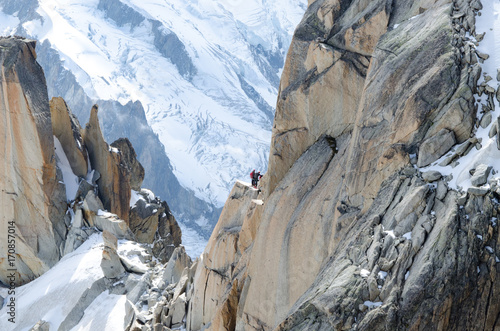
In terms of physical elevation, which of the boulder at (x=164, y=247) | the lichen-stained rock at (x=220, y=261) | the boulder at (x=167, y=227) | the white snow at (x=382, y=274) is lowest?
the boulder at (x=164, y=247)

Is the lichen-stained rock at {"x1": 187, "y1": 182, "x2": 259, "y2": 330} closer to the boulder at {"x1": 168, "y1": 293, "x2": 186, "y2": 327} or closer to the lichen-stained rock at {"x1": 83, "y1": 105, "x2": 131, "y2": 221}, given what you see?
the boulder at {"x1": 168, "y1": 293, "x2": 186, "y2": 327}

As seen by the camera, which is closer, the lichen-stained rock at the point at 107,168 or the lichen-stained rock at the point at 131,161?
the lichen-stained rock at the point at 107,168

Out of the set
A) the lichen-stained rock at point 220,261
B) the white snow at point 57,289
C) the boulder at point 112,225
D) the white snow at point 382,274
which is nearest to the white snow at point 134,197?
the boulder at point 112,225

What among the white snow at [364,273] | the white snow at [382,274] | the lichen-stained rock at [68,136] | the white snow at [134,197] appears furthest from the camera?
the white snow at [134,197]

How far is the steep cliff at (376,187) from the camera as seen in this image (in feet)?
39.1

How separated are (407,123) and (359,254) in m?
3.72

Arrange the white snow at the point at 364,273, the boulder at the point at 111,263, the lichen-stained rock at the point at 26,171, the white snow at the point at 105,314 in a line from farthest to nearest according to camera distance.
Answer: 1. the lichen-stained rock at the point at 26,171
2. the boulder at the point at 111,263
3. the white snow at the point at 105,314
4. the white snow at the point at 364,273

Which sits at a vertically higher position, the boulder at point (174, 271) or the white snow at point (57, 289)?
the boulder at point (174, 271)

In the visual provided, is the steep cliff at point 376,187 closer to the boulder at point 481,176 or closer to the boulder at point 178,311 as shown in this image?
the boulder at point 481,176

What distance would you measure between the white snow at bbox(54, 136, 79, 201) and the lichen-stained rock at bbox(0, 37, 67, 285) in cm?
160

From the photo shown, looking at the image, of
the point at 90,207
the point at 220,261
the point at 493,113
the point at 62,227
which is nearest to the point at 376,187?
the point at 493,113

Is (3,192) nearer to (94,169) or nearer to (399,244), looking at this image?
(94,169)

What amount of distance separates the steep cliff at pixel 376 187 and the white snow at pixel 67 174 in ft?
95.3

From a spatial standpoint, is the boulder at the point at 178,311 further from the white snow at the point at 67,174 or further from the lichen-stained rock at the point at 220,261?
the white snow at the point at 67,174
